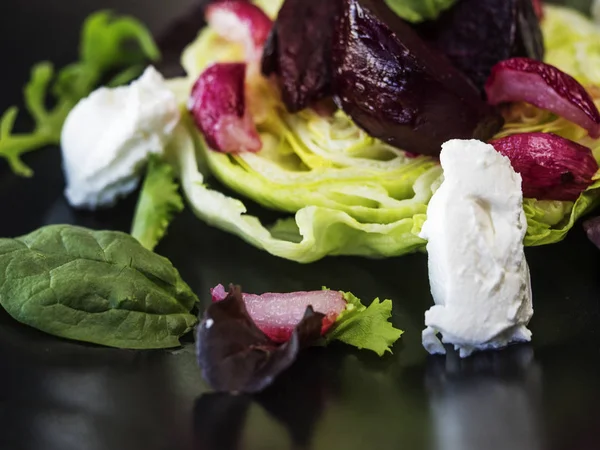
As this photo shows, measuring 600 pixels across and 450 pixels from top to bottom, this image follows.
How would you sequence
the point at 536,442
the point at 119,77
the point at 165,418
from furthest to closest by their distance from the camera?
the point at 119,77 < the point at 165,418 < the point at 536,442

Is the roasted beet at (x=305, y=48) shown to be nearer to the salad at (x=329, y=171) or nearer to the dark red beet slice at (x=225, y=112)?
the salad at (x=329, y=171)

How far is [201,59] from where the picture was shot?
2834 mm

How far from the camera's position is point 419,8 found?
2359 mm

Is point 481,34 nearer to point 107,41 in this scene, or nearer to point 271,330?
point 271,330

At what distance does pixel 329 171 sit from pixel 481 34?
61cm

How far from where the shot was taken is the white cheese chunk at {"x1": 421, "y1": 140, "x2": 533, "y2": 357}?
5.76ft

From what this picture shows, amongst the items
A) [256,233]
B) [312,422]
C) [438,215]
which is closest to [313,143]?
[256,233]

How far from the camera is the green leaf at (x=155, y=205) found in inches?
92.5

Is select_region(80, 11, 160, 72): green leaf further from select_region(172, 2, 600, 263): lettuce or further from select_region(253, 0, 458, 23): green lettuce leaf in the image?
select_region(253, 0, 458, 23): green lettuce leaf

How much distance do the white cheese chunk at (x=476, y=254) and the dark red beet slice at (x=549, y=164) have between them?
0.19 m

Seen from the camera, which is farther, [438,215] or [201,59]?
[201,59]

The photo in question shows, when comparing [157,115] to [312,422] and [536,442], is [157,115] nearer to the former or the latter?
[312,422]

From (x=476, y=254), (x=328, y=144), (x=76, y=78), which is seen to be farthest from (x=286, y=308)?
(x=76, y=78)

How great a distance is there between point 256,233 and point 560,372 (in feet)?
2.85
